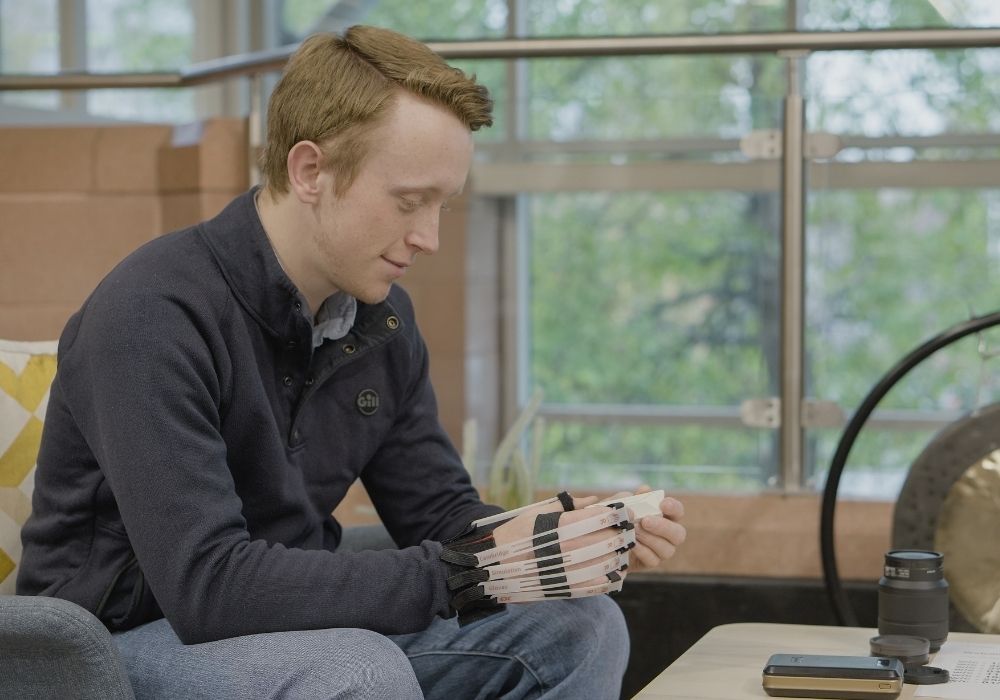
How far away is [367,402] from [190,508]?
360 millimetres

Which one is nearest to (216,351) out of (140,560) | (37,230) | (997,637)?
(140,560)

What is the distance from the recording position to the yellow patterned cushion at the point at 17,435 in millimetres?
1485

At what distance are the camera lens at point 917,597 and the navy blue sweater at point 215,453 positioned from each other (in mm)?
498

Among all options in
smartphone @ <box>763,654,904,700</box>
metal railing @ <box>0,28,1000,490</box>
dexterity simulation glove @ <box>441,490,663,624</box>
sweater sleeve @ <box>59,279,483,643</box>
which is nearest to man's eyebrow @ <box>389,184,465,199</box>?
sweater sleeve @ <box>59,279,483,643</box>

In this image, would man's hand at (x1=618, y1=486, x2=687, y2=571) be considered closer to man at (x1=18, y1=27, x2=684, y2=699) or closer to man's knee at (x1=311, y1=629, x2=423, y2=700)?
man at (x1=18, y1=27, x2=684, y2=699)

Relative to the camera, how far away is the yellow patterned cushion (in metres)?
1.49

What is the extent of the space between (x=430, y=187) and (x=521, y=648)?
1.70 ft

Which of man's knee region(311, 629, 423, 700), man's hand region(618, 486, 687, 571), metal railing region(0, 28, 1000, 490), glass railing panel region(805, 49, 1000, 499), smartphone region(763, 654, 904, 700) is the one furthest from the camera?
glass railing panel region(805, 49, 1000, 499)

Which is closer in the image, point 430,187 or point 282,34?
point 430,187

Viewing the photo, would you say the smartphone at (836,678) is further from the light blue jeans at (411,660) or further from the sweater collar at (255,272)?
the sweater collar at (255,272)

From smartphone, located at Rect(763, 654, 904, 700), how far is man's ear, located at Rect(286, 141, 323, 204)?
27.3 inches

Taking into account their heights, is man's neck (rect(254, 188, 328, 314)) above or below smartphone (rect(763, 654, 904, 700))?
above

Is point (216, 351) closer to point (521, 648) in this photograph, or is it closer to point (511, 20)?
point (521, 648)

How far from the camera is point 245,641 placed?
125 cm
